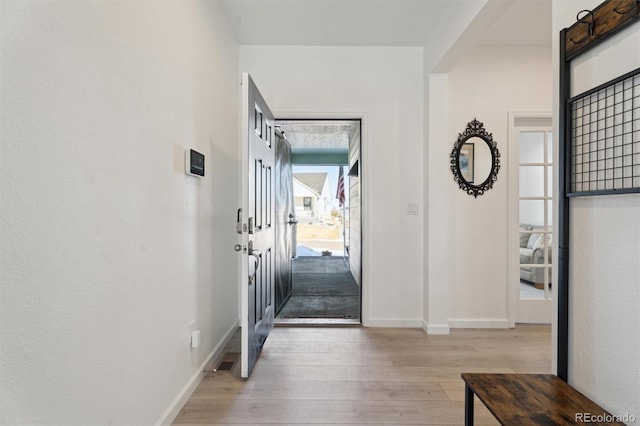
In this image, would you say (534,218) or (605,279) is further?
(534,218)

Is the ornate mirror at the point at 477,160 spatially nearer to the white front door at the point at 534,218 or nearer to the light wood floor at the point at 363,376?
the white front door at the point at 534,218

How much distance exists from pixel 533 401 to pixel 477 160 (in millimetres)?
2485

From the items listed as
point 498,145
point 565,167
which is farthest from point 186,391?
point 498,145

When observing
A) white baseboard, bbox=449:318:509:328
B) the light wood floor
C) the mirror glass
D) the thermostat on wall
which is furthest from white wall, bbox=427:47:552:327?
the thermostat on wall

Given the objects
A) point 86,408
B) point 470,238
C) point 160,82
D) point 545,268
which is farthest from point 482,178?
point 86,408

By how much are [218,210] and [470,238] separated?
7.90 feet

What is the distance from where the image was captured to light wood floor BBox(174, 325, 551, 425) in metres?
1.83

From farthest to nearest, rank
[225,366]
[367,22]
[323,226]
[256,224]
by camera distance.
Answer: [323,226]
[367,22]
[256,224]
[225,366]

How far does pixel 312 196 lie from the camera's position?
36.6ft

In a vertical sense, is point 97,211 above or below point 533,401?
above

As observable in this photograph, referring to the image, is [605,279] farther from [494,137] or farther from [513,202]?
[494,137]

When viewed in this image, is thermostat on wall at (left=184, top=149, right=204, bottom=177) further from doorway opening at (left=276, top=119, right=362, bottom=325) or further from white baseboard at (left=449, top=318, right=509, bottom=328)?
white baseboard at (left=449, top=318, right=509, bottom=328)

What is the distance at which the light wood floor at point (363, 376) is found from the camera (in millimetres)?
1834

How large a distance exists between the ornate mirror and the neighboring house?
7.81m
